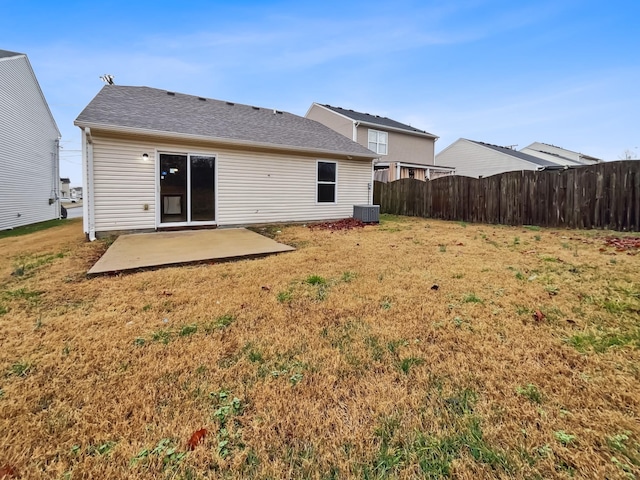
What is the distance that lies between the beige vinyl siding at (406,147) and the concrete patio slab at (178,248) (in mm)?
13473

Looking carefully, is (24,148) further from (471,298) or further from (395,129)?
(395,129)

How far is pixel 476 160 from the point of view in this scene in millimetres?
24844

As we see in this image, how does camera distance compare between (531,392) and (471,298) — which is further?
(471,298)

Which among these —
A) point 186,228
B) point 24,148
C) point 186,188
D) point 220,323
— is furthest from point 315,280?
point 24,148

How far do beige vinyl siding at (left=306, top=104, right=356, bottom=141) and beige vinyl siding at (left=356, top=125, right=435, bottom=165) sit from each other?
81cm

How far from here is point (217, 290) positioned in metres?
3.64

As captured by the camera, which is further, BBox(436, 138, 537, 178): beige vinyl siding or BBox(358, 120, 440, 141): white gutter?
BBox(436, 138, 537, 178): beige vinyl siding

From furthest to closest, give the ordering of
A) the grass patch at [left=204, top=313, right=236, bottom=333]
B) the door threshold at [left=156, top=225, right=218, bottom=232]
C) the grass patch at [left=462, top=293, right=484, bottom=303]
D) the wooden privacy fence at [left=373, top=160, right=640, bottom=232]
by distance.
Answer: the door threshold at [left=156, top=225, right=218, bottom=232], the wooden privacy fence at [left=373, top=160, right=640, bottom=232], the grass patch at [left=462, top=293, right=484, bottom=303], the grass patch at [left=204, top=313, right=236, bottom=333]

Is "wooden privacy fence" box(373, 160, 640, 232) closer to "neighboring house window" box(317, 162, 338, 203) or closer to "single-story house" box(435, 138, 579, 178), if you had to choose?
"neighboring house window" box(317, 162, 338, 203)

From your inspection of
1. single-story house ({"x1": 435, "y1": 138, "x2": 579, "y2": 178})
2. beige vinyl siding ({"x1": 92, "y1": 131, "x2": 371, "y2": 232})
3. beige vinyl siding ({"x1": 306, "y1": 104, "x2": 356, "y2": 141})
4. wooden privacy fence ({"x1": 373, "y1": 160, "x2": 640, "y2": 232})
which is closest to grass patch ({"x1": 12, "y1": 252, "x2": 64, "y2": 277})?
beige vinyl siding ({"x1": 92, "y1": 131, "x2": 371, "y2": 232})

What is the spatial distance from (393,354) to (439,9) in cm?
1306

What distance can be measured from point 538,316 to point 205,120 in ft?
31.6

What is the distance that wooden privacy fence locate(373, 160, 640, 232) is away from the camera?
7715mm

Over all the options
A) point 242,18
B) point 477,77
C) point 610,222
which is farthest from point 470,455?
point 477,77
